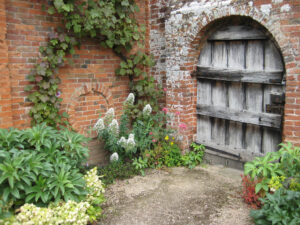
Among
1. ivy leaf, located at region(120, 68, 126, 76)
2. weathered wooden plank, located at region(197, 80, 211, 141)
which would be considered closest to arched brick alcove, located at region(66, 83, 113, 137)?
ivy leaf, located at region(120, 68, 126, 76)

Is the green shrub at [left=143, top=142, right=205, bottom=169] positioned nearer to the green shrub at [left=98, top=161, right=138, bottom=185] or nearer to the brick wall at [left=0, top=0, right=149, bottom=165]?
the green shrub at [left=98, top=161, right=138, bottom=185]

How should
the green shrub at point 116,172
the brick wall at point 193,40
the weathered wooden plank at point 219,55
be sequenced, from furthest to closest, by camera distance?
the weathered wooden plank at point 219,55 < the green shrub at point 116,172 < the brick wall at point 193,40

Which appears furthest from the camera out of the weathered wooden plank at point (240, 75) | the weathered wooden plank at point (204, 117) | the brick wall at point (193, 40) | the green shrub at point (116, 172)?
the weathered wooden plank at point (204, 117)

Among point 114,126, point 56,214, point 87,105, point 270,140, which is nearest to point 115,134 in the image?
point 114,126

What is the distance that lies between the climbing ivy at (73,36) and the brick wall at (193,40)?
58 cm

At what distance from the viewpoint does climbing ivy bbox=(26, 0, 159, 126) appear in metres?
4.29

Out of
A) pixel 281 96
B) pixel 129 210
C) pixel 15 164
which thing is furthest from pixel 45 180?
pixel 281 96

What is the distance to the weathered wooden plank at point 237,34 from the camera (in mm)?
4238

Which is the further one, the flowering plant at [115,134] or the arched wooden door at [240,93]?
the flowering plant at [115,134]

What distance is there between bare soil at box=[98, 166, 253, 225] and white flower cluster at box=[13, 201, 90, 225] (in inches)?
18.7

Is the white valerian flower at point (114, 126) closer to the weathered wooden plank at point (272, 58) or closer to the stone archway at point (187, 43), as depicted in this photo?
the stone archway at point (187, 43)

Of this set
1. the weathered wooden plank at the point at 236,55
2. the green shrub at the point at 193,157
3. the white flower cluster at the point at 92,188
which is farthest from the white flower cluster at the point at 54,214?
the weathered wooden plank at the point at 236,55

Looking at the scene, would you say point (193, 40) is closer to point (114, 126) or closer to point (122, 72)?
point (122, 72)

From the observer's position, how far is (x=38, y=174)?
2.98m
